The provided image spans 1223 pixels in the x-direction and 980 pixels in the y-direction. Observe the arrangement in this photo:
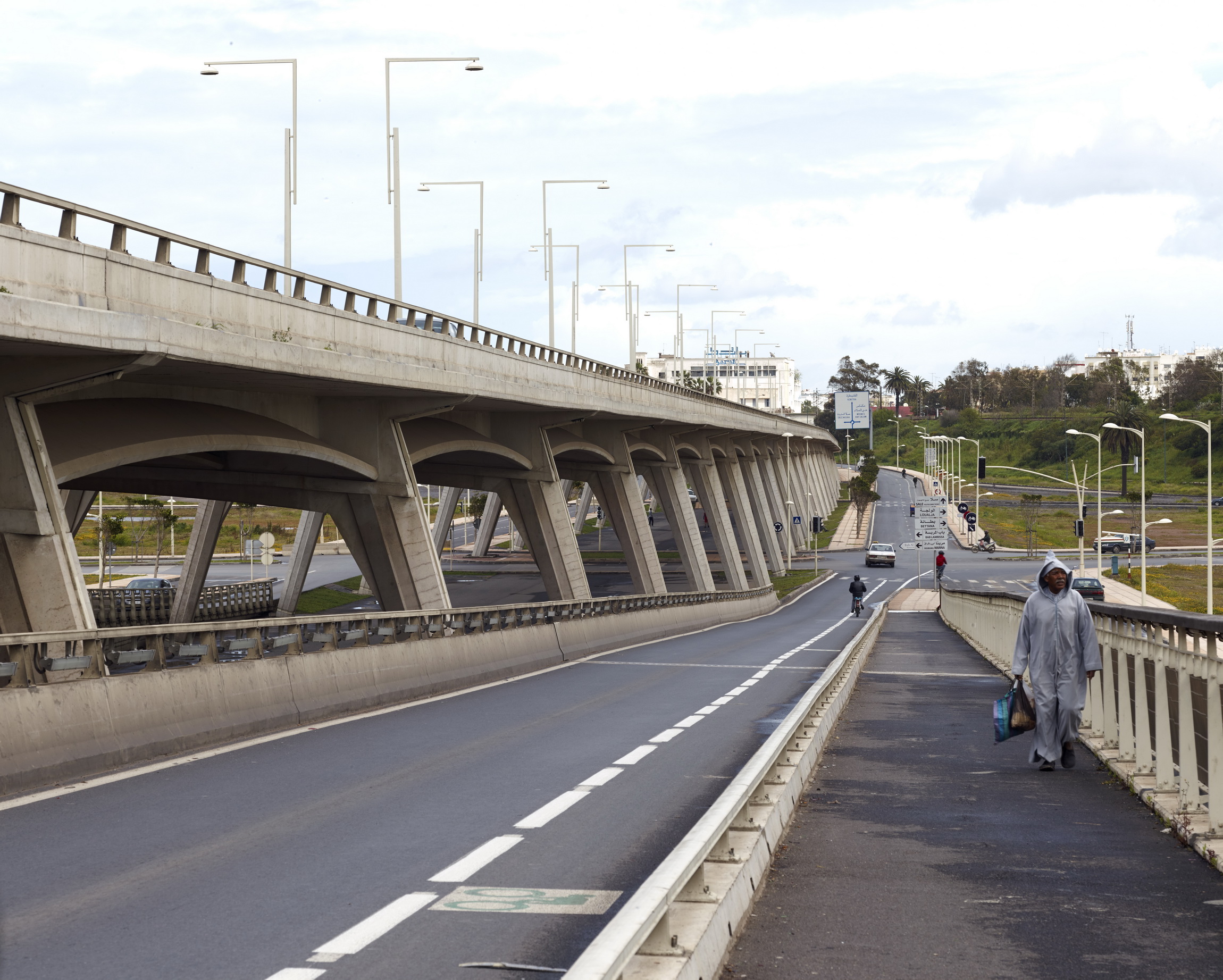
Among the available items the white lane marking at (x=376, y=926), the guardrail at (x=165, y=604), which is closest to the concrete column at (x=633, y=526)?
the guardrail at (x=165, y=604)

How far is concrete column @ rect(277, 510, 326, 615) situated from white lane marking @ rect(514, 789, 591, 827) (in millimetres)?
52759

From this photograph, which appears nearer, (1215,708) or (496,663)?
(1215,708)

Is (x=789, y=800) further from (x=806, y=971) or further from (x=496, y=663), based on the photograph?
(x=496, y=663)

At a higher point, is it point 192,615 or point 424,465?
point 424,465

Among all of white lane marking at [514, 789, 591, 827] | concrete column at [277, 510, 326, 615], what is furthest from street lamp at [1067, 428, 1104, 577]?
white lane marking at [514, 789, 591, 827]

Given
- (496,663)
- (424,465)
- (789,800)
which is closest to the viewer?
(789,800)

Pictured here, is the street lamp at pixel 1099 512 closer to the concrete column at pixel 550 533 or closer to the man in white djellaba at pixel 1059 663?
the concrete column at pixel 550 533

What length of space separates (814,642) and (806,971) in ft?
110

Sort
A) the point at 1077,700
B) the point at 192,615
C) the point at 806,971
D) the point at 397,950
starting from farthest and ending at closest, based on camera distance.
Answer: the point at 192,615
the point at 1077,700
the point at 397,950
the point at 806,971

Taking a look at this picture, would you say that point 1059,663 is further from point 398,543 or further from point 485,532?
point 485,532

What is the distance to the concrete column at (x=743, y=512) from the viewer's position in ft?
280

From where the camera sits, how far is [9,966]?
5.96 metres

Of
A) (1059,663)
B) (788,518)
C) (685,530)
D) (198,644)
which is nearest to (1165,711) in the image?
(1059,663)

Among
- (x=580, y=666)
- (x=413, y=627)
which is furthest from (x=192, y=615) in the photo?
(x=413, y=627)
